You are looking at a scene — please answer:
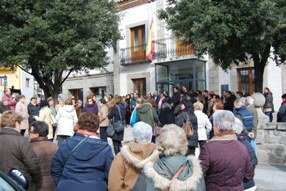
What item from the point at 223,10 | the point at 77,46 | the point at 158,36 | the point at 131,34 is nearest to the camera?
the point at 223,10

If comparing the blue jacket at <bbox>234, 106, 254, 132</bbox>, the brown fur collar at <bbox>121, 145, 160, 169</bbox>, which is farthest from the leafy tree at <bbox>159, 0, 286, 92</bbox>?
the brown fur collar at <bbox>121, 145, 160, 169</bbox>

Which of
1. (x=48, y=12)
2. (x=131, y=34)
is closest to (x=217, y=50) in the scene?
(x=48, y=12)

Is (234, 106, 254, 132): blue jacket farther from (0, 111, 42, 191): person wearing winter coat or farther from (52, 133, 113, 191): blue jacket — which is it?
(0, 111, 42, 191): person wearing winter coat

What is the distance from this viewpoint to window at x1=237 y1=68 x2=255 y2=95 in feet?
66.8

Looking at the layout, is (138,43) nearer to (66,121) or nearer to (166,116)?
(166,116)

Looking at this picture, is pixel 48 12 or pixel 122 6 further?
pixel 122 6

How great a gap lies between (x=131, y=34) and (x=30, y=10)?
968 cm

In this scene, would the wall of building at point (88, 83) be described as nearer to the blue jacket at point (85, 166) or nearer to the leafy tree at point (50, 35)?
the leafy tree at point (50, 35)

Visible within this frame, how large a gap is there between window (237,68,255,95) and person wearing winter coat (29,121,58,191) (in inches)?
645

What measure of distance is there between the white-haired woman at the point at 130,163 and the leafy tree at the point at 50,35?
11900mm

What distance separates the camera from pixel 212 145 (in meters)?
4.15

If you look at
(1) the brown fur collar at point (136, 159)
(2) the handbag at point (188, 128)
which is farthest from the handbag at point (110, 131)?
(1) the brown fur collar at point (136, 159)

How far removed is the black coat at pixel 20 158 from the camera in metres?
4.71

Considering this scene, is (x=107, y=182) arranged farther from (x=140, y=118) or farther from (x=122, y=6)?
(x=122, y=6)
